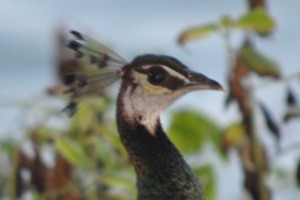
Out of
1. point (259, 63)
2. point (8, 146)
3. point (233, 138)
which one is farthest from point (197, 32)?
point (8, 146)

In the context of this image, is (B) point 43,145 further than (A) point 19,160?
Yes

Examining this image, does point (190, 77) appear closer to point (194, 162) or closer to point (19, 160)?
point (19, 160)

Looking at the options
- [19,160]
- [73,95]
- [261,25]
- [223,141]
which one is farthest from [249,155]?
[73,95]

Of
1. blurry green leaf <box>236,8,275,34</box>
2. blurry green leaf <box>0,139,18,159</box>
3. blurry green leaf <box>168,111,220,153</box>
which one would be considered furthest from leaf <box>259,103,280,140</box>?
blurry green leaf <box>0,139,18,159</box>

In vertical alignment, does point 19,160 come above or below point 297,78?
below

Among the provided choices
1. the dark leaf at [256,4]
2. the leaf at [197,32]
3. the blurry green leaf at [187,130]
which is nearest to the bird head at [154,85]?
the leaf at [197,32]

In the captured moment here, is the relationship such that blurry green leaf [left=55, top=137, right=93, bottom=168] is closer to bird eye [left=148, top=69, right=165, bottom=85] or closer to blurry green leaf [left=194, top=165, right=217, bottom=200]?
blurry green leaf [left=194, top=165, right=217, bottom=200]
